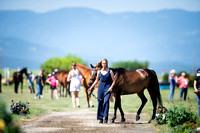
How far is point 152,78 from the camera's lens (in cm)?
1301

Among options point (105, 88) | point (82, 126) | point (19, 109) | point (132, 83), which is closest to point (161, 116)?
point (132, 83)

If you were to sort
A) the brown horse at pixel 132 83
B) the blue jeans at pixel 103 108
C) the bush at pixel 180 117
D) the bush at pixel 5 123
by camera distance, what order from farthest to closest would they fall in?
1. the brown horse at pixel 132 83
2. the blue jeans at pixel 103 108
3. the bush at pixel 180 117
4. the bush at pixel 5 123

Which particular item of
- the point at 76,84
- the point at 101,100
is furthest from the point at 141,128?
the point at 76,84

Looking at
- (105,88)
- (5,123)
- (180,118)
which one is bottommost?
(180,118)

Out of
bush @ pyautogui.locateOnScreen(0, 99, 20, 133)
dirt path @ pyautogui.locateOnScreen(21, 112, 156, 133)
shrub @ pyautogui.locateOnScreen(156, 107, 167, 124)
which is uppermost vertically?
bush @ pyautogui.locateOnScreen(0, 99, 20, 133)

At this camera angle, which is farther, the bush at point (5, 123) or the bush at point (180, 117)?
the bush at point (180, 117)

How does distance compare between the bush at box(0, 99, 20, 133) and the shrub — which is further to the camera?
the shrub

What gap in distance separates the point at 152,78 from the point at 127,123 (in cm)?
216

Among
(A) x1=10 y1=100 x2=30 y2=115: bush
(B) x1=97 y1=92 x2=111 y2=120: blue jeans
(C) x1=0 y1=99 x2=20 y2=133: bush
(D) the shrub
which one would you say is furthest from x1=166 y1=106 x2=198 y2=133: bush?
(A) x1=10 y1=100 x2=30 y2=115: bush

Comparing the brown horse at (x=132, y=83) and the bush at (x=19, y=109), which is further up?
the brown horse at (x=132, y=83)

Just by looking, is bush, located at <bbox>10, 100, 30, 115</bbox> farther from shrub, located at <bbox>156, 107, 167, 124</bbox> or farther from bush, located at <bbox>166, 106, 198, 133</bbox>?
bush, located at <bbox>166, 106, 198, 133</bbox>

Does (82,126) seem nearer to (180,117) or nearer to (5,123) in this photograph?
(180,117)

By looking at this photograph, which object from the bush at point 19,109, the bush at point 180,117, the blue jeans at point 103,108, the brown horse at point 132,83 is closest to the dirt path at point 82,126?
the blue jeans at point 103,108

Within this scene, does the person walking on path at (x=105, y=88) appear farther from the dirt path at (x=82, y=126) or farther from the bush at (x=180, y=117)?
the bush at (x=180, y=117)
